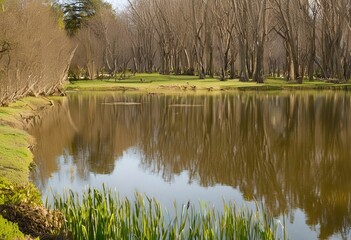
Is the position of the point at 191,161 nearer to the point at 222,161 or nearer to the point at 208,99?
the point at 222,161

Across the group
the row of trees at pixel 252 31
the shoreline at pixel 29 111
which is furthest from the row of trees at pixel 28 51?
the row of trees at pixel 252 31

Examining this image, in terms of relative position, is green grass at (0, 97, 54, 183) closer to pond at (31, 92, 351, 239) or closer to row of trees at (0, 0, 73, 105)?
pond at (31, 92, 351, 239)

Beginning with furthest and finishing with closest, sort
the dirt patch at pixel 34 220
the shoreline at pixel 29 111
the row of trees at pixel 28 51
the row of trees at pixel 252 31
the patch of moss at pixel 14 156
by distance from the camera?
the row of trees at pixel 252 31
the row of trees at pixel 28 51
the shoreline at pixel 29 111
the patch of moss at pixel 14 156
the dirt patch at pixel 34 220

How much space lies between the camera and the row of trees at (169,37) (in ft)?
125

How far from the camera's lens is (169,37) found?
286 feet

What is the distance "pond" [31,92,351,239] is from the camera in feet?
46.7

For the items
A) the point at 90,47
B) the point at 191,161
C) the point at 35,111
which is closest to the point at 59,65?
the point at 35,111

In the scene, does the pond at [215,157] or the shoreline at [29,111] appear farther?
the shoreline at [29,111]

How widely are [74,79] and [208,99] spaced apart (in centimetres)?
3608

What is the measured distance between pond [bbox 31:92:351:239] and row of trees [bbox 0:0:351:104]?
5779 millimetres

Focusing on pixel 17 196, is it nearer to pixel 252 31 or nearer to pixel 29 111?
pixel 29 111

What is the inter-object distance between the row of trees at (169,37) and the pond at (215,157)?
19.0 feet

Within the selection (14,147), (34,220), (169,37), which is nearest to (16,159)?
(14,147)

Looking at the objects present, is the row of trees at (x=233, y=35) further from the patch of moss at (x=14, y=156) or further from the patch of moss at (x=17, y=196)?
the patch of moss at (x=17, y=196)
